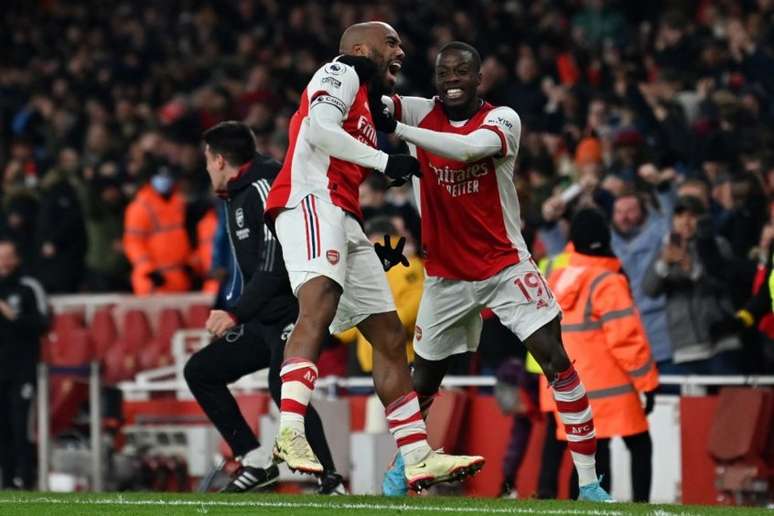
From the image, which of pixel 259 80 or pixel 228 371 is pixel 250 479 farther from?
pixel 259 80

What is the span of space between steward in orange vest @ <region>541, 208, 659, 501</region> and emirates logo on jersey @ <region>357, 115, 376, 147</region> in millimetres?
2350

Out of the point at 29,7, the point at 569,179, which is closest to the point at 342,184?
the point at 569,179

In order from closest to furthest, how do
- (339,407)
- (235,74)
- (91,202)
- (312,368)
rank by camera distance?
1. (312,368)
2. (339,407)
3. (91,202)
4. (235,74)

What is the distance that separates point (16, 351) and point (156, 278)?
8.98 ft

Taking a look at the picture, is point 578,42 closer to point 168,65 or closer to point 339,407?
point 168,65

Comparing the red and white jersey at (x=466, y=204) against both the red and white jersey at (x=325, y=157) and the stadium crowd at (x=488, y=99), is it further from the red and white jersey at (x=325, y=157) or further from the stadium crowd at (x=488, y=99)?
the stadium crowd at (x=488, y=99)

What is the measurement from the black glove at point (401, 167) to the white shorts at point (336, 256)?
42 cm

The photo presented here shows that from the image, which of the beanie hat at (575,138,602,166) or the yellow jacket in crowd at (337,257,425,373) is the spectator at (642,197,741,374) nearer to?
the yellow jacket in crowd at (337,257,425,373)

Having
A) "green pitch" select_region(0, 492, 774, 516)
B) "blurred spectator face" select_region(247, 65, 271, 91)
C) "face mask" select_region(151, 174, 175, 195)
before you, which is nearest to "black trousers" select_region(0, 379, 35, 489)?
"face mask" select_region(151, 174, 175, 195)

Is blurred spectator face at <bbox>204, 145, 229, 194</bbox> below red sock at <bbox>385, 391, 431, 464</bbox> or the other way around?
the other way around

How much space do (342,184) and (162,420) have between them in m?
6.67

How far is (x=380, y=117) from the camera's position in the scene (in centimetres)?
865

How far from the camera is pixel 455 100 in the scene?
29.4 feet

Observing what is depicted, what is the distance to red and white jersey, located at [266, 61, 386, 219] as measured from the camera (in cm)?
840
